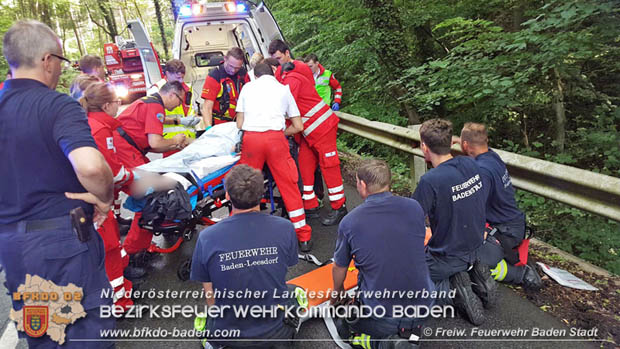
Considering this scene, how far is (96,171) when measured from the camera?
1.75 m

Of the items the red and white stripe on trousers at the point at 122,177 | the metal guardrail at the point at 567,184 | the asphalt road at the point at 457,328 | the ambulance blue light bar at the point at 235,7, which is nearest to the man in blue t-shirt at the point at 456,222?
the asphalt road at the point at 457,328

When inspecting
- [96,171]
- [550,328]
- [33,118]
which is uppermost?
[33,118]

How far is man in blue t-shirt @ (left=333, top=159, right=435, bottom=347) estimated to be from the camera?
210cm

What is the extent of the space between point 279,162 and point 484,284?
1970 millimetres

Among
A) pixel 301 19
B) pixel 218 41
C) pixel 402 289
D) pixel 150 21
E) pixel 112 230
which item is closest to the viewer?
pixel 402 289

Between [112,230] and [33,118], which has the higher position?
[33,118]

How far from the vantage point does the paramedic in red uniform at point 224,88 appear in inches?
185

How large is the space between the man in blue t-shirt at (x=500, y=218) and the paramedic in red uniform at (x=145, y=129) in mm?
2671

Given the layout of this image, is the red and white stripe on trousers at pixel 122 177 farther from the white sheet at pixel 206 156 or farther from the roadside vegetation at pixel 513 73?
the roadside vegetation at pixel 513 73

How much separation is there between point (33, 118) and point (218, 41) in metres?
7.20

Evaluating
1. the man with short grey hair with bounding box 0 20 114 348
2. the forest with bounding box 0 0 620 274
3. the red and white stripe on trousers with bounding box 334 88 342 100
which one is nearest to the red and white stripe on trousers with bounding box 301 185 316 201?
the forest with bounding box 0 0 620 274

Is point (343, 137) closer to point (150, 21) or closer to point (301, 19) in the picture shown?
point (301, 19)

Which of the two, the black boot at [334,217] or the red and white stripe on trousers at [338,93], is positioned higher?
the red and white stripe on trousers at [338,93]

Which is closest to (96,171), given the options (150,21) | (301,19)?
(301,19)
